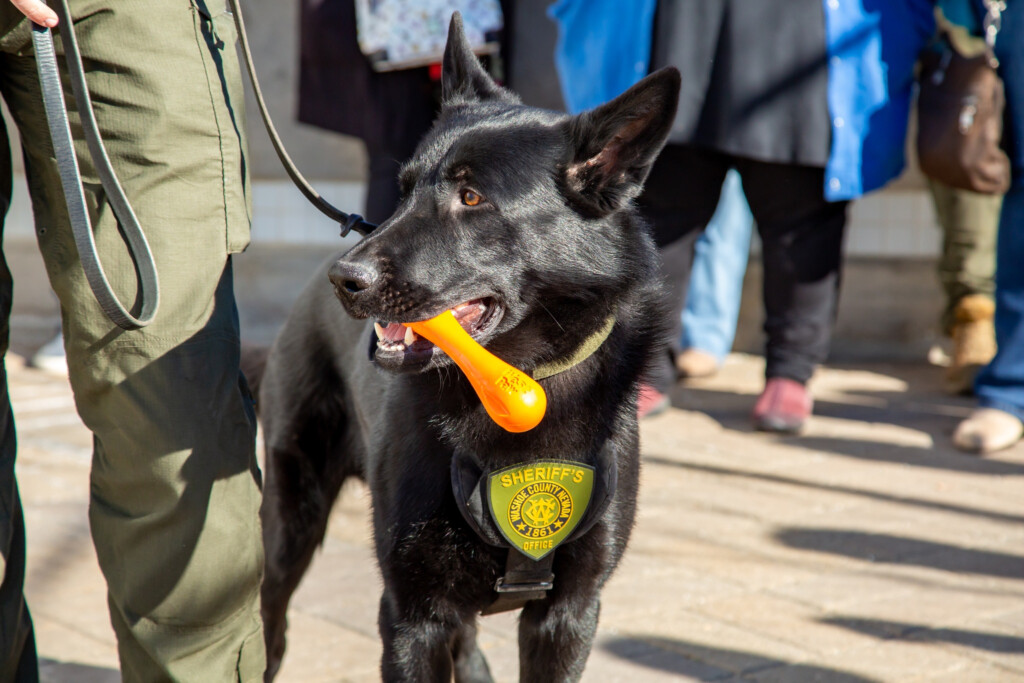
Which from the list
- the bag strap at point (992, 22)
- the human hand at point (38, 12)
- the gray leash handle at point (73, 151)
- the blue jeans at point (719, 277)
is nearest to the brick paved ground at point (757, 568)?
the blue jeans at point (719, 277)

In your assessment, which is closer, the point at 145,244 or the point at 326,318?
the point at 145,244

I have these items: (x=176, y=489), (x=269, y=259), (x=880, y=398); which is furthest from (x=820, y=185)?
(x=269, y=259)

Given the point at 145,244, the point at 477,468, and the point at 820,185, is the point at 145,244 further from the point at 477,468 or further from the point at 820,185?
the point at 820,185

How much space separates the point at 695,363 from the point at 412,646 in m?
4.15

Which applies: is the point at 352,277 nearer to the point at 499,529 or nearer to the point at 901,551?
the point at 499,529

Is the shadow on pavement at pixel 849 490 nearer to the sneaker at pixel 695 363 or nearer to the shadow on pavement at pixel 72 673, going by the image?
the sneaker at pixel 695 363

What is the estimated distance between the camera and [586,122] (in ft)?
6.87

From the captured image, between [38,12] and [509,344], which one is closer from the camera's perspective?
[38,12]

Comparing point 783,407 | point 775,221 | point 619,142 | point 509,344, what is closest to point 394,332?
point 509,344

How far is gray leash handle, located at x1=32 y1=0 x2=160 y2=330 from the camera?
66.9 inches

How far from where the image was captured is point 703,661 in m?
2.65

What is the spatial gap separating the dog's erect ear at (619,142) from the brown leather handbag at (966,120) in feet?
8.74

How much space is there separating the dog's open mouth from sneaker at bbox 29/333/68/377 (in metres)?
4.63

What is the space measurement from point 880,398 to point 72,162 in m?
4.70
